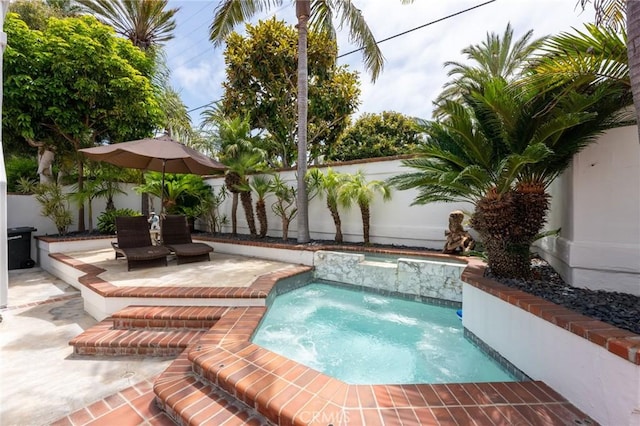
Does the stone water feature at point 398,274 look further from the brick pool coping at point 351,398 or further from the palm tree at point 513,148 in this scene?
the brick pool coping at point 351,398

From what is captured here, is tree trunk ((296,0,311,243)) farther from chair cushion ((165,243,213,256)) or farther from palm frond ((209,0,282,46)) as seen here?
chair cushion ((165,243,213,256))

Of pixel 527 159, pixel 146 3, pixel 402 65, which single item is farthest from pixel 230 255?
pixel 146 3

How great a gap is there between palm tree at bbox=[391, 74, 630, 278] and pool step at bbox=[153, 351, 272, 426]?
3326mm

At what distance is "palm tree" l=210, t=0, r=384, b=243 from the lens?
316 inches

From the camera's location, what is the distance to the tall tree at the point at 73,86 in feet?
24.6

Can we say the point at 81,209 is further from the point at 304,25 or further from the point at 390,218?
the point at 390,218

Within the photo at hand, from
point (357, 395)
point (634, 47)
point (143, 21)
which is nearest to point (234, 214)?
point (357, 395)

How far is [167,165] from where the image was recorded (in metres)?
8.07

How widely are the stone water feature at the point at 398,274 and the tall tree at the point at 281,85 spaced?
7912 mm

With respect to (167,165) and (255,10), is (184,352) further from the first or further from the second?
(255,10)

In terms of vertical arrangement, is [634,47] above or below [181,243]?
above

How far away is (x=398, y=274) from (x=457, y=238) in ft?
6.50

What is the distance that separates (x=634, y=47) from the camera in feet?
6.62

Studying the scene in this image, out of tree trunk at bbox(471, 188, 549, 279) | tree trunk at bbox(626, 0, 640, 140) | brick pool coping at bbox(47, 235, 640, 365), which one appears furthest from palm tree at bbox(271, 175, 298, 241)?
tree trunk at bbox(626, 0, 640, 140)
